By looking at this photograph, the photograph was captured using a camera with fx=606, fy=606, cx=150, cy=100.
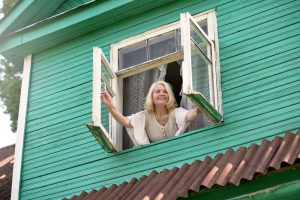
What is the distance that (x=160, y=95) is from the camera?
776 centimetres

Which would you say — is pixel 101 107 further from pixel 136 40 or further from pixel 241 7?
pixel 241 7

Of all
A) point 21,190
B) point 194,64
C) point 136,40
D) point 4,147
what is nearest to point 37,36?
point 136,40

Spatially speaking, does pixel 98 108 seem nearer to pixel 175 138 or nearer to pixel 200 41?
pixel 175 138

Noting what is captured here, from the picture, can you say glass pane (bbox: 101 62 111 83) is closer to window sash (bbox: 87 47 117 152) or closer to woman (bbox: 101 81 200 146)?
window sash (bbox: 87 47 117 152)

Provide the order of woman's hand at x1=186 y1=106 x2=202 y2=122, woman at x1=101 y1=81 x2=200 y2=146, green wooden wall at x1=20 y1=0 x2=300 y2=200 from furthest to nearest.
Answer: woman at x1=101 y1=81 x2=200 y2=146, woman's hand at x1=186 y1=106 x2=202 y2=122, green wooden wall at x1=20 y1=0 x2=300 y2=200

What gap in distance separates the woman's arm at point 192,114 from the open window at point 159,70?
14cm

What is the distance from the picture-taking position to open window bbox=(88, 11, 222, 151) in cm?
710

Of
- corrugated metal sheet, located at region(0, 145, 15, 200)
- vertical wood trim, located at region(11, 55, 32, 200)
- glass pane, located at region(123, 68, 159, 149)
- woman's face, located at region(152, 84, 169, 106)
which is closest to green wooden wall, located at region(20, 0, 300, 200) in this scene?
vertical wood trim, located at region(11, 55, 32, 200)

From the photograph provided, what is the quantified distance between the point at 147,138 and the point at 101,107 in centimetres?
88

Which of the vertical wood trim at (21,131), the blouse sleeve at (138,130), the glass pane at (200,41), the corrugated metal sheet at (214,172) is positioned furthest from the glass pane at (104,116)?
the glass pane at (200,41)

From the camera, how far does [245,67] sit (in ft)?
23.9

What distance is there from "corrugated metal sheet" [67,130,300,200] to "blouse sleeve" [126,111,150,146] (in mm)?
747

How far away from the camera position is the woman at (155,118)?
301 inches

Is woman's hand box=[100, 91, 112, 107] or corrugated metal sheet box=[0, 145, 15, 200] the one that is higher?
corrugated metal sheet box=[0, 145, 15, 200]
